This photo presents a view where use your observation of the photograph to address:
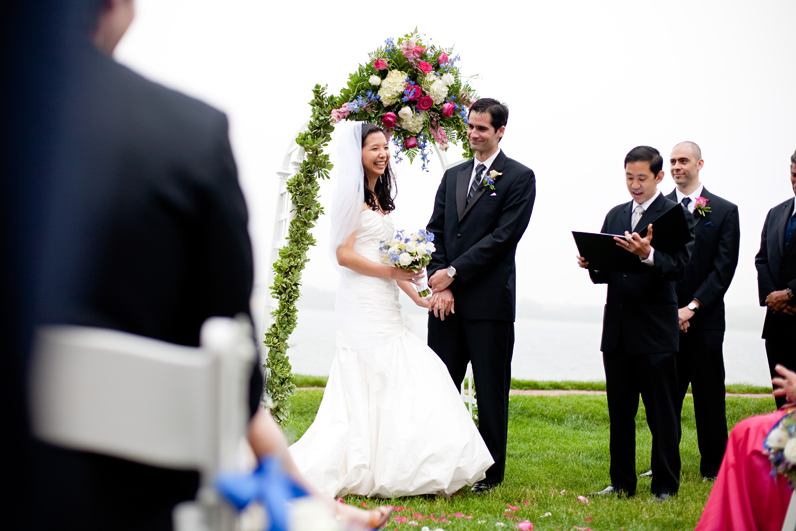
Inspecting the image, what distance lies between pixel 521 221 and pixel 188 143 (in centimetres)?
391

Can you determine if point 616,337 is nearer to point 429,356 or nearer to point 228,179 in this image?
point 429,356

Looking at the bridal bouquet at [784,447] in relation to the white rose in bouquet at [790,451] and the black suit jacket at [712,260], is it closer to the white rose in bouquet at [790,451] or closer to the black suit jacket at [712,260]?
the white rose in bouquet at [790,451]

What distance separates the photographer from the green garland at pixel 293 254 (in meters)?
5.09

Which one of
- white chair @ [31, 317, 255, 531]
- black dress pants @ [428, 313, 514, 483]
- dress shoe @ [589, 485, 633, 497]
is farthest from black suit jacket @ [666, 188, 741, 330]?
white chair @ [31, 317, 255, 531]

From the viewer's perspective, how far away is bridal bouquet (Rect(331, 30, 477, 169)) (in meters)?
4.89

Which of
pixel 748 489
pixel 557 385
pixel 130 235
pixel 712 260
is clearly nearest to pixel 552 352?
pixel 557 385

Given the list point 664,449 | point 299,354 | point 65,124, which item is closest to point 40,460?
point 65,124

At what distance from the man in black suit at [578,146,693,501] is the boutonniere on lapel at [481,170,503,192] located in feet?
2.57

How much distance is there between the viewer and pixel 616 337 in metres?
4.30

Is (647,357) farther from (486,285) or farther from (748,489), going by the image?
(748,489)

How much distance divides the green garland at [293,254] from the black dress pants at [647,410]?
A: 233 cm

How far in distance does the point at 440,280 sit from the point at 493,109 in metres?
1.24

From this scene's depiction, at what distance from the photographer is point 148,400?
72cm

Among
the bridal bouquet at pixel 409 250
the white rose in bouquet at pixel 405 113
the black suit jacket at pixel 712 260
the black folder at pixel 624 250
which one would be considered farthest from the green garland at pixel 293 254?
the black suit jacket at pixel 712 260
